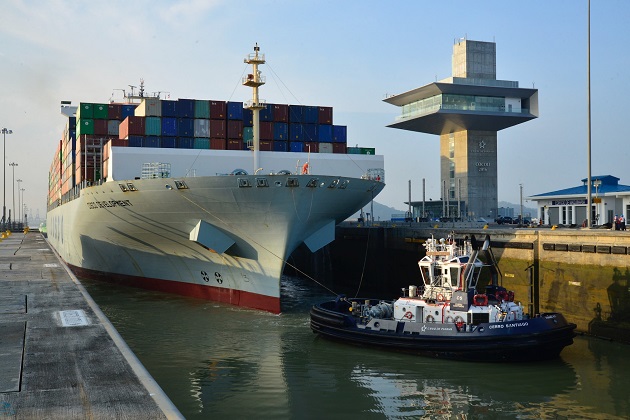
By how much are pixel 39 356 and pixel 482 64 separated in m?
62.6

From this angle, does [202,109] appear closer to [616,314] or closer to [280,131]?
[280,131]

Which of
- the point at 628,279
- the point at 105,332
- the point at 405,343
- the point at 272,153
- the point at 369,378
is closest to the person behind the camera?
the point at 105,332

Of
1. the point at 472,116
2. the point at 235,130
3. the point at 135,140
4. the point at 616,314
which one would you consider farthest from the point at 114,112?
the point at 472,116

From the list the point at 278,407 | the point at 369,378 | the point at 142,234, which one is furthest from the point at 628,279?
the point at 142,234

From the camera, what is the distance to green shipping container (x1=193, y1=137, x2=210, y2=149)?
3684cm

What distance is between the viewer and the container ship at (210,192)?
2689 cm

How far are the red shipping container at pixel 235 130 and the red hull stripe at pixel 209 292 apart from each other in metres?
10.5

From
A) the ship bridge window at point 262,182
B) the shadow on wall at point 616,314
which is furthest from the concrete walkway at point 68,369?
the shadow on wall at point 616,314

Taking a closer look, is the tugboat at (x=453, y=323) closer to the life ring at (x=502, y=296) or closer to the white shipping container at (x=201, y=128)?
the life ring at (x=502, y=296)

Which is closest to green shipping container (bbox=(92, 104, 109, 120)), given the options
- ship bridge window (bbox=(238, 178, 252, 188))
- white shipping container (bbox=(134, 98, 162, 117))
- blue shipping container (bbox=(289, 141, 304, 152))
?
white shipping container (bbox=(134, 98, 162, 117))

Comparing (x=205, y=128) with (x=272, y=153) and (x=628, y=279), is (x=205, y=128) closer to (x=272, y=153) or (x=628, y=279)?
(x=272, y=153)

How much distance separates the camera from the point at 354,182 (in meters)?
28.7

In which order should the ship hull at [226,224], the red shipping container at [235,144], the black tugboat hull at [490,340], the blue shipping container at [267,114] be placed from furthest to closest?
the blue shipping container at [267,114] → the red shipping container at [235,144] → the ship hull at [226,224] → the black tugboat hull at [490,340]

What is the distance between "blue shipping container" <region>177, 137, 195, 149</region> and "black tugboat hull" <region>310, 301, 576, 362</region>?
20218 mm
